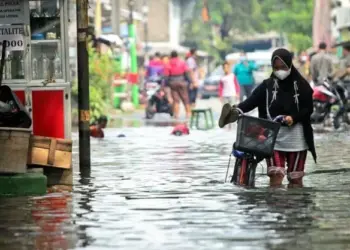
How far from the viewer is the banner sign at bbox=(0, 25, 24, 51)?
17547 mm

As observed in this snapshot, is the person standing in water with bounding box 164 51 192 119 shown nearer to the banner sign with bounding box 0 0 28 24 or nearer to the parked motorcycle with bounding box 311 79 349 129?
the parked motorcycle with bounding box 311 79 349 129

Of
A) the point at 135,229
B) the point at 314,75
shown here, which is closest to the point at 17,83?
the point at 135,229

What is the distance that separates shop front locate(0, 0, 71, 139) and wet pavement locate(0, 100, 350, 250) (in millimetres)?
952

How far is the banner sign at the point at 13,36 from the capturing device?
17.5m

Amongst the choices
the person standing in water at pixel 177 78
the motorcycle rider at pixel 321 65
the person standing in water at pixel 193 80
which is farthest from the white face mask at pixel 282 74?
the person standing in water at pixel 193 80

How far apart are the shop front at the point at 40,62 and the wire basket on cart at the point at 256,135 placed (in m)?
2.68

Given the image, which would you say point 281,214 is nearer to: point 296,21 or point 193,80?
→ point 193,80

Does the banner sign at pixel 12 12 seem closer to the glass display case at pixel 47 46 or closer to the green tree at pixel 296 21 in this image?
the glass display case at pixel 47 46

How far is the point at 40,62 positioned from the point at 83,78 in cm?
141

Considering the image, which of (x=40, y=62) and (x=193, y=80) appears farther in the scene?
(x=193, y=80)

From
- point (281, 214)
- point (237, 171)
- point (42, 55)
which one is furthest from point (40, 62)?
point (281, 214)

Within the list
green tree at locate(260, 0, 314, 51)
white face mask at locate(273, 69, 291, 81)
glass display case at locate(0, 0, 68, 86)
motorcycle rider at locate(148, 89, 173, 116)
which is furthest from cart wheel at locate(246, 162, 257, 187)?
green tree at locate(260, 0, 314, 51)

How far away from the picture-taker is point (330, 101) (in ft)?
105

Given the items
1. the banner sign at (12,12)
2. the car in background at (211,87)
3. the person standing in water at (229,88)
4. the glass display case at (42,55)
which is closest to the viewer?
the banner sign at (12,12)
